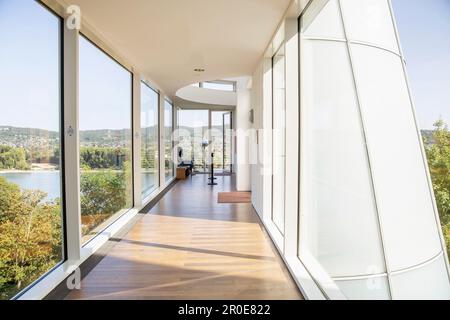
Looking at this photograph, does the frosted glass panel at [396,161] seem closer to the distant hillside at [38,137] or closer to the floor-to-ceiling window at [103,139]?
the distant hillside at [38,137]

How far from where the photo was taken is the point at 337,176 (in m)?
4.83

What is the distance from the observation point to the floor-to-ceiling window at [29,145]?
233 centimetres

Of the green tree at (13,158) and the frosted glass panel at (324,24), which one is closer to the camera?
the green tree at (13,158)

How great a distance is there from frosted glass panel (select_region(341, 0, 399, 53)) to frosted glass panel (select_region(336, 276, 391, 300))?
8.91ft

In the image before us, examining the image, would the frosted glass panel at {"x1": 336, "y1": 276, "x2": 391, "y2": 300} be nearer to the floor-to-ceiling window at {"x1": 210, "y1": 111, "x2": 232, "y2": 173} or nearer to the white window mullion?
the white window mullion

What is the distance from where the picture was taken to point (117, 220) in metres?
5.01

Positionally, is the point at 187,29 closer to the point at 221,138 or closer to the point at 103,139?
the point at 103,139

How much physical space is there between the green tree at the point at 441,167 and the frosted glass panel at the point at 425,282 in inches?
36.5

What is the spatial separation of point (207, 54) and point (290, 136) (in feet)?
7.03

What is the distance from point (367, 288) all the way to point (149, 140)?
5.13m

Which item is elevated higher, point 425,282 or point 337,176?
point 337,176

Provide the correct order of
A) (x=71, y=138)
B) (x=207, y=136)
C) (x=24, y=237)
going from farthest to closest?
(x=207, y=136)
(x=71, y=138)
(x=24, y=237)

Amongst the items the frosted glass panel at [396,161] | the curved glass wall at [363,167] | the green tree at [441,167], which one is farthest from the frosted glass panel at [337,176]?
the green tree at [441,167]

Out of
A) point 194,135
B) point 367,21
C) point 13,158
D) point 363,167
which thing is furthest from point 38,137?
point 194,135
